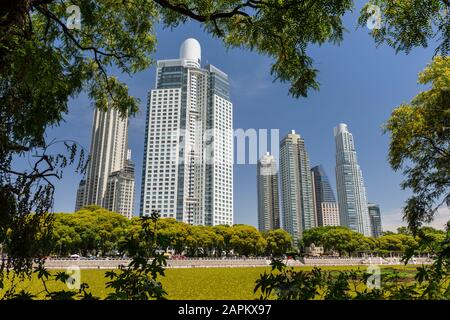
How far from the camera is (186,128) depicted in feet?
31.0

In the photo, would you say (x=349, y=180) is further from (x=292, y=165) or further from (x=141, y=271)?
(x=141, y=271)

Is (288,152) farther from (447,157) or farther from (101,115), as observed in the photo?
(101,115)

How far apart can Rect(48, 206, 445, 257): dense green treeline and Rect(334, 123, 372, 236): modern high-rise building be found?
9.69 metres

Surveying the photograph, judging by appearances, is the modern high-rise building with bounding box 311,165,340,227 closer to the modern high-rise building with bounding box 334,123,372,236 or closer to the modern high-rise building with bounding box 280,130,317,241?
the modern high-rise building with bounding box 280,130,317,241

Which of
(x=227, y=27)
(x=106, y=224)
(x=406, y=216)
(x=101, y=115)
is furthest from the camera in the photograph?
(x=106, y=224)

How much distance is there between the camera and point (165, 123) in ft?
24.7

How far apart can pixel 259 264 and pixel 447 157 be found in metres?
25.4

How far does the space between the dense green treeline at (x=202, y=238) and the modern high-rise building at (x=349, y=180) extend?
969cm

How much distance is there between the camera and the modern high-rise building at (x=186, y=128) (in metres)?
7.38

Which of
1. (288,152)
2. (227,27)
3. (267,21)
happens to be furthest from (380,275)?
(288,152)

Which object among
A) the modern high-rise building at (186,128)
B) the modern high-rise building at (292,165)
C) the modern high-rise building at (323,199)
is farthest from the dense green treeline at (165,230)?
the modern high-rise building at (186,128)

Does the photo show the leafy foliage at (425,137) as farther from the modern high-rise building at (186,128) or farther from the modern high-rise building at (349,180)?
the modern high-rise building at (186,128)

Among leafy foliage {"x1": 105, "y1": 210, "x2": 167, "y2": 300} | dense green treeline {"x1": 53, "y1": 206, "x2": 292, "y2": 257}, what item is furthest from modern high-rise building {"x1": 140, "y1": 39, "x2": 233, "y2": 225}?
dense green treeline {"x1": 53, "y1": 206, "x2": 292, "y2": 257}

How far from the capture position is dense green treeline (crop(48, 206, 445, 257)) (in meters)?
30.7
